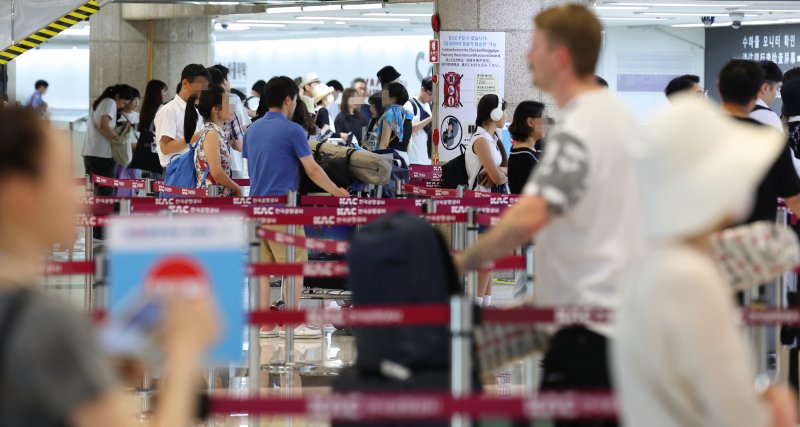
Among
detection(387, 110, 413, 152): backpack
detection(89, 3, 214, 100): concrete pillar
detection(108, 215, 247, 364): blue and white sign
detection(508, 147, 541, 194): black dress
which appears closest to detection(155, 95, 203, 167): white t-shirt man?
detection(508, 147, 541, 194): black dress

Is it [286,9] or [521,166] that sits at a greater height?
[286,9]

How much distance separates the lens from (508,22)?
13.1 meters

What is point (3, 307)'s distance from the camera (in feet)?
7.08

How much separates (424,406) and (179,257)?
2.62ft

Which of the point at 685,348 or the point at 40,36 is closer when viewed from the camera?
the point at 685,348

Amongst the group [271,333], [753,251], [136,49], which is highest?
[136,49]

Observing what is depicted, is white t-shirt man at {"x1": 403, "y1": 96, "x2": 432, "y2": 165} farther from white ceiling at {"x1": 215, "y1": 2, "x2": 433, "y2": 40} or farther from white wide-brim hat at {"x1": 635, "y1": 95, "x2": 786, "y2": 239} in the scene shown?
white wide-brim hat at {"x1": 635, "y1": 95, "x2": 786, "y2": 239}

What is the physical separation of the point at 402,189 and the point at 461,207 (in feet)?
9.36

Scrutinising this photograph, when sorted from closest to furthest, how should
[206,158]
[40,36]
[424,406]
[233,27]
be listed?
[424,406], [206,158], [40,36], [233,27]

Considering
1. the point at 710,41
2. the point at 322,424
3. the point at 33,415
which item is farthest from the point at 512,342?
the point at 710,41

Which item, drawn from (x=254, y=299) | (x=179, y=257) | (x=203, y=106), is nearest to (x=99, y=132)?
(x=203, y=106)

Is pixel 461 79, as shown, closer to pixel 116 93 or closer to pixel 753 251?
pixel 116 93

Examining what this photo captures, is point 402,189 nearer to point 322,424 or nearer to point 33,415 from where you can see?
point 322,424

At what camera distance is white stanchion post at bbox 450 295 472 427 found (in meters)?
3.48
